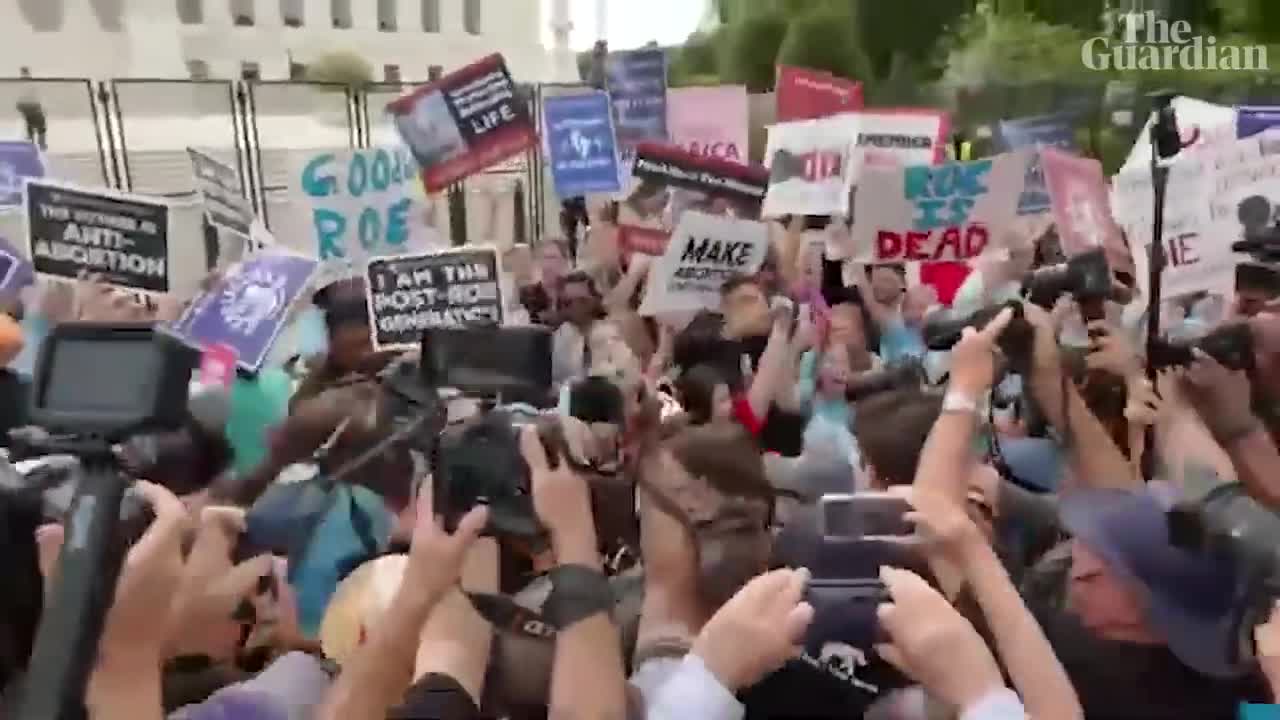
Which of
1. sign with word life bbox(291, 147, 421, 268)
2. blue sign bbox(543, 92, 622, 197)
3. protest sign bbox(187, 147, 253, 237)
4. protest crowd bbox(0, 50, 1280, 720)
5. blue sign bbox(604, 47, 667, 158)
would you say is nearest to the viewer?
protest crowd bbox(0, 50, 1280, 720)

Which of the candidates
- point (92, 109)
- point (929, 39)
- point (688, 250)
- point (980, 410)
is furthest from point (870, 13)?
point (980, 410)

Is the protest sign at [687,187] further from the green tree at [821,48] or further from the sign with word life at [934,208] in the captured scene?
the green tree at [821,48]

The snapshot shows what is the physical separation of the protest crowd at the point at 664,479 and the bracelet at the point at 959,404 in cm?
2

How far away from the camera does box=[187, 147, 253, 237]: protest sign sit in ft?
20.7

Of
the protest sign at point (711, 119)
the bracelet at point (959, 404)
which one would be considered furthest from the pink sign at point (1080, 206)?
the protest sign at point (711, 119)

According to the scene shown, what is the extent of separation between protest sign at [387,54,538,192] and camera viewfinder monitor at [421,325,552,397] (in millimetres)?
4379

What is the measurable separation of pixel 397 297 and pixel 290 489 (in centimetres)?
141

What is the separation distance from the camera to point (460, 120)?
7.04m

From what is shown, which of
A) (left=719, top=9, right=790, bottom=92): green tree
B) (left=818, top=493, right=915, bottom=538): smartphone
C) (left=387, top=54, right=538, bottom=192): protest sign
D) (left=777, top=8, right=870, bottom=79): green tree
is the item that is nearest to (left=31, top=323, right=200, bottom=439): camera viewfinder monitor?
(left=818, top=493, right=915, bottom=538): smartphone

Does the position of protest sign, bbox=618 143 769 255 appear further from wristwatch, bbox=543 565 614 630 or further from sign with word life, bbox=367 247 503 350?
wristwatch, bbox=543 565 614 630

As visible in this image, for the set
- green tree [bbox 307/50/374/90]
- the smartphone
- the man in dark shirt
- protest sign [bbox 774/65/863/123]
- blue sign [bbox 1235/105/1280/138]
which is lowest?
the man in dark shirt

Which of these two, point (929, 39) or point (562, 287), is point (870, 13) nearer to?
point (929, 39)

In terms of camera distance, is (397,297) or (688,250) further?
(688,250)

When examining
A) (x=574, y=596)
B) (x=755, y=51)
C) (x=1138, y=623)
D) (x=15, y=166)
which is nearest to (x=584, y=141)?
(x=15, y=166)
